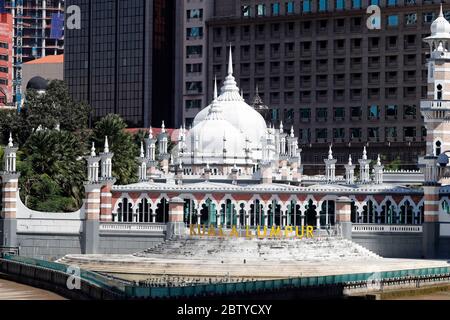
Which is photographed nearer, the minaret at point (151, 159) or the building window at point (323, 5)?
the minaret at point (151, 159)

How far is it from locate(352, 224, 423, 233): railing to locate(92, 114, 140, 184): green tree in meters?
31.7

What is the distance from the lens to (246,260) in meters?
99.1

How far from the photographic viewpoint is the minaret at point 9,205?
111 meters

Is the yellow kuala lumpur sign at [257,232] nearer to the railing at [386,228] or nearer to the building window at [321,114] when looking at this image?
the railing at [386,228]

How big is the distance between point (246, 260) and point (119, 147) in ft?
139

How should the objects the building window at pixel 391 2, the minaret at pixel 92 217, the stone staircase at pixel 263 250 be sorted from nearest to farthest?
the stone staircase at pixel 263 250 → the minaret at pixel 92 217 → the building window at pixel 391 2

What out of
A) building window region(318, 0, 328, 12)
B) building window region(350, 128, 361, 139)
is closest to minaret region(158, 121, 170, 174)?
building window region(350, 128, 361, 139)

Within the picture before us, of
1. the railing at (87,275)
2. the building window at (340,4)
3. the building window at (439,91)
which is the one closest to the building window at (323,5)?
the building window at (340,4)

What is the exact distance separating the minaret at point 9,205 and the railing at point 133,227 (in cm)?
721

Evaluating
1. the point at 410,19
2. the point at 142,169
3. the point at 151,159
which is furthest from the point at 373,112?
the point at 142,169
